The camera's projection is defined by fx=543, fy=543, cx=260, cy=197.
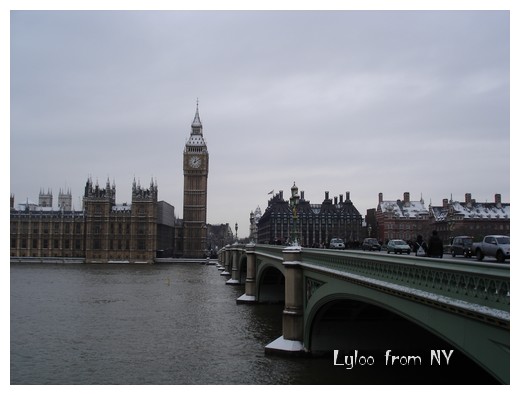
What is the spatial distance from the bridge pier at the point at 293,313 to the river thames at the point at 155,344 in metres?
0.68

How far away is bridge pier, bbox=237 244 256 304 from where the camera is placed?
1924 inches

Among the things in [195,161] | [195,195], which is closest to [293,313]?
[195,195]

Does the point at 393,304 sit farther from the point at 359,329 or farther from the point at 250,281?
the point at 250,281

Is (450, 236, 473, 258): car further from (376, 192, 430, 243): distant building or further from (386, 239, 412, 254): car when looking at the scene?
(376, 192, 430, 243): distant building

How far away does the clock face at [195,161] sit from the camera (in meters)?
148

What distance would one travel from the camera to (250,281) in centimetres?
5078

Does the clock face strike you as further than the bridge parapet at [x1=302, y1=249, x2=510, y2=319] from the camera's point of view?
Yes

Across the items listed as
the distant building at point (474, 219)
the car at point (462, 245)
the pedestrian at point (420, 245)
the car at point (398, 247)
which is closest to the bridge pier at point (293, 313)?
the pedestrian at point (420, 245)

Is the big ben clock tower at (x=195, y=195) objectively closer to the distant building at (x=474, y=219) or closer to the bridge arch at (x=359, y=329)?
the distant building at (x=474, y=219)

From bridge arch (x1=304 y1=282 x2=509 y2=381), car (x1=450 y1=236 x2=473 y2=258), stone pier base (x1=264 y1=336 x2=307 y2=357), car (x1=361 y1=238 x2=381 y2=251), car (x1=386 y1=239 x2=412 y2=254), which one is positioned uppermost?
car (x1=450 y1=236 x2=473 y2=258)

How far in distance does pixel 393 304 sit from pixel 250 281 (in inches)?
1491

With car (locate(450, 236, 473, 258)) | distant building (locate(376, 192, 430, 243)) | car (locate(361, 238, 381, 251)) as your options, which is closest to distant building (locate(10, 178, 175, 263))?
distant building (locate(376, 192, 430, 243))

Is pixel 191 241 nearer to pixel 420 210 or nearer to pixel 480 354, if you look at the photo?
pixel 420 210

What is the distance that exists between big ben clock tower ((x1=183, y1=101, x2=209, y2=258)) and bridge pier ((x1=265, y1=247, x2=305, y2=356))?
116m
